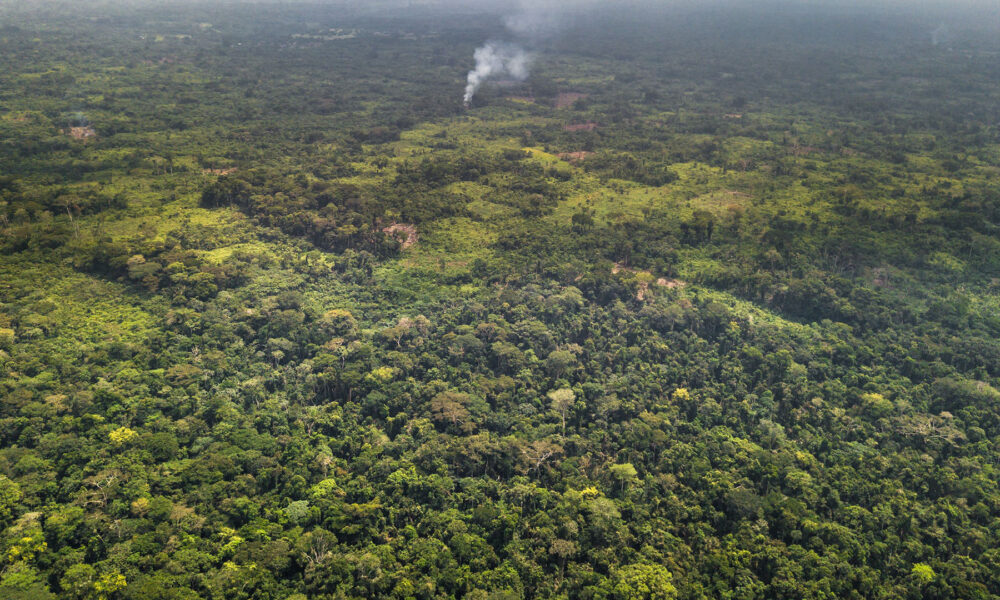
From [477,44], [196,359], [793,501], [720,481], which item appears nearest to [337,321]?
[196,359]

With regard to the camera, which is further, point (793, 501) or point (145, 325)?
point (145, 325)

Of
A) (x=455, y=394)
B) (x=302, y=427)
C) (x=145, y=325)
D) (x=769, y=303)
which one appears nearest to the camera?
(x=302, y=427)

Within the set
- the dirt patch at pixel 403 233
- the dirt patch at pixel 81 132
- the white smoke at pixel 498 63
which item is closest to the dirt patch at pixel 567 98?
the white smoke at pixel 498 63

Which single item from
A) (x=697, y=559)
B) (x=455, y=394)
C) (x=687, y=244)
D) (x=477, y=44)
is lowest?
(x=697, y=559)

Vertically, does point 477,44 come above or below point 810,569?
above

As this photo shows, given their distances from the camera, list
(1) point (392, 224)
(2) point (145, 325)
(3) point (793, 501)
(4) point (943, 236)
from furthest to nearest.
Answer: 1. (1) point (392, 224)
2. (4) point (943, 236)
3. (2) point (145, 325)
4. (3) point (793, 501)

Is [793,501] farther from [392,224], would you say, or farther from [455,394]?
[392,224]

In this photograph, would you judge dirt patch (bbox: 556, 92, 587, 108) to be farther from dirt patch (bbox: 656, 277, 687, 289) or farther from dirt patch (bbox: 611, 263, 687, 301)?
dirt patch (bbox: 656, 277, 687, 289)

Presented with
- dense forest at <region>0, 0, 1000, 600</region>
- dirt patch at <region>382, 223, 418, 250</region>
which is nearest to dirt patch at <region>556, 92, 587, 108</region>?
dense forest at <region>0, 0, 1000, 600</region>
